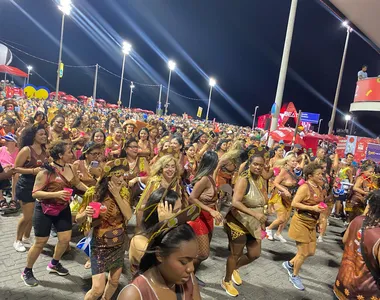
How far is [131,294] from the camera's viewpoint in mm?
1374

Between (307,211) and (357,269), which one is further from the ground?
(307,211)

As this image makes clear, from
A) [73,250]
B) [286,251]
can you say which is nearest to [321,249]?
[286,251]

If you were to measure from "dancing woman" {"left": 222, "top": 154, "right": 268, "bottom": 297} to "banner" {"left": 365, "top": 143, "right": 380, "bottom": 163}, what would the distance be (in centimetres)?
1325

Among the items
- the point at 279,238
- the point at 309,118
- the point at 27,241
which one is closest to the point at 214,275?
the point at 279,238

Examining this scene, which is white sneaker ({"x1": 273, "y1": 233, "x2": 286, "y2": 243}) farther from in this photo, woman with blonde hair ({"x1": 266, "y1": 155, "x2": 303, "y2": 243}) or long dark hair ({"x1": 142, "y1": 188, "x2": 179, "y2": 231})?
long dark hair ({"x1": 142, "y1": 188, "x2": 179, "y2": 231})

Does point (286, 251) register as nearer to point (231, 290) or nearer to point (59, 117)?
point (231, 290)

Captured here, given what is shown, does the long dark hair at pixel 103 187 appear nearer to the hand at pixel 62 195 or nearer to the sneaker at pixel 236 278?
the hand at pixel 62 195

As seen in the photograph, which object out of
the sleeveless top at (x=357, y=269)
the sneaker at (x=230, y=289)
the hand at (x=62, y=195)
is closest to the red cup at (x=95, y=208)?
the hand at (x=62, y=195)

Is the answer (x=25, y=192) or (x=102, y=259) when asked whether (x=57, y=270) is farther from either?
(x=102, y=259)

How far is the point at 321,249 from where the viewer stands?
6.31 meters

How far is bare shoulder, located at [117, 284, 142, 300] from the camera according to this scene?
1362mm

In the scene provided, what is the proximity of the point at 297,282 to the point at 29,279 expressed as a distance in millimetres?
3743

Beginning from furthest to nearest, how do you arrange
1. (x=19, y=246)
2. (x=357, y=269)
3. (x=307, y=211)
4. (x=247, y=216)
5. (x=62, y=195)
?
(x=19, y=246), (x=307, y=211), (x=247, y=216), (x=62, y=195), (x=357, y=269)

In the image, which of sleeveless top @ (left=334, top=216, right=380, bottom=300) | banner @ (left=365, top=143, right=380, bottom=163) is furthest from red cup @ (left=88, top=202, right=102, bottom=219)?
banner @ (left=365, top=143, right=380, bottom=163)
